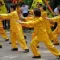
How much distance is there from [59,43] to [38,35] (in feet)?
11.3

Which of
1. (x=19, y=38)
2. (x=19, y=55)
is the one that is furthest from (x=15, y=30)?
(x=19, y=55)

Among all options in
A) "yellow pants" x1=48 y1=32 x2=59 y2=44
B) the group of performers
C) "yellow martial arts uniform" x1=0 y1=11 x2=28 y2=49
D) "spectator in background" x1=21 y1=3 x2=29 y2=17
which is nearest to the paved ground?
the group of performers

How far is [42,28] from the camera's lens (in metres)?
9.80

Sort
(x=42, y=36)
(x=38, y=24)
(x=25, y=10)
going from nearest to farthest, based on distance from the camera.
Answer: (x=38, y=24) < (x=42, y=36) < (x=25, y=10)

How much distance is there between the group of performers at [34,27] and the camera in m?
9.66

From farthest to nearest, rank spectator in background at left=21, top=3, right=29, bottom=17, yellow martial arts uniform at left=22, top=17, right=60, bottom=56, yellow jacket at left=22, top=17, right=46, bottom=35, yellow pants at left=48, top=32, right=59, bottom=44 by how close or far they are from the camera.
Answer: spectator in background at left=21, top=3, right=29, bottom=17 < yellow pants at left=48, top=32, right=59, bottom=44 < yellow martial arts uniform at left=22, top=17, right=60, bottom=56 < yellow jacket at left=22, top=17, right=46, bottom=35

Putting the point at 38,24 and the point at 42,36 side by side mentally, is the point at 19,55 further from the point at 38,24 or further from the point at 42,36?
the point at 38,24

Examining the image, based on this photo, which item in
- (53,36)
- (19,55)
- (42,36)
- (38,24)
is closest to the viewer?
(38,24)

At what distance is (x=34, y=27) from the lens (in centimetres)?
1025

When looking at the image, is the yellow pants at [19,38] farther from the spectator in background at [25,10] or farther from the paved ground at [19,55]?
the spectator in background at [25,10]

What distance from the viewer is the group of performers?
9664 millimetres

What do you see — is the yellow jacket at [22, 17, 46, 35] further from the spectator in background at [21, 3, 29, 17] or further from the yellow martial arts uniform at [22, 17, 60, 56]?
the spectator in background at [21, 3, 29, 17]

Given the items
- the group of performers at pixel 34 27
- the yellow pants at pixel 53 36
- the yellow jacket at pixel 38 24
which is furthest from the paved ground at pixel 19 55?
the yellow jacket at pixel 38 24

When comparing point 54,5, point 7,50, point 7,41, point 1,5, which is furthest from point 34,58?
point 54,5
